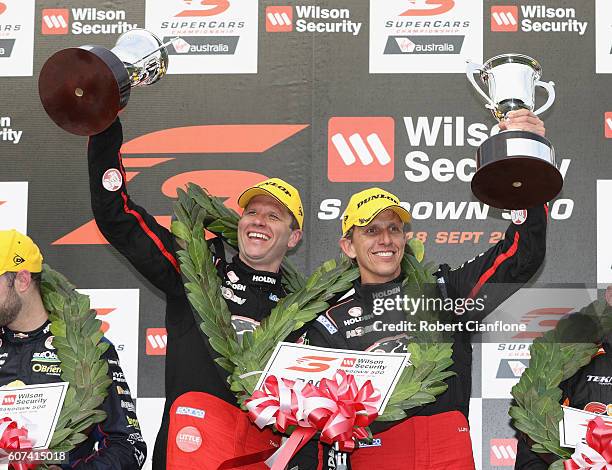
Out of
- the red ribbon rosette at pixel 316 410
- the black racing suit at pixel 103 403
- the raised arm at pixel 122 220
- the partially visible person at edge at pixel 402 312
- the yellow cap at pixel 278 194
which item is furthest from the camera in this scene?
the yellow cap at pixel 278 194

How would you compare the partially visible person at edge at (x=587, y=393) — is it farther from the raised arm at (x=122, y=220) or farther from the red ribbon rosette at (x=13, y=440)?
the red ribbon rosette at (x=13, y=440)

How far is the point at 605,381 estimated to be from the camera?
2.89 meters

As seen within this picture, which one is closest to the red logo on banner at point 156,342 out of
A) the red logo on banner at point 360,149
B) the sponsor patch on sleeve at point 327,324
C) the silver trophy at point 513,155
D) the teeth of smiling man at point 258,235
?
the teeth of smiling man at point 258,235

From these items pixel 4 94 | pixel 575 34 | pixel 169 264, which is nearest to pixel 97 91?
pixel 169 264

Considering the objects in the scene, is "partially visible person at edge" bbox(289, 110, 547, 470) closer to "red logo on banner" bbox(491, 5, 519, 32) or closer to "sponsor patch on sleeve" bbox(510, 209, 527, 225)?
"sponsor patch on sleeve" bbox(510, 209, 527, 225)

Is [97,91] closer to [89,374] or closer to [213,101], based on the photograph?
[89,374]

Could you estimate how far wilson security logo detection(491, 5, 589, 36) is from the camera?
3783mm

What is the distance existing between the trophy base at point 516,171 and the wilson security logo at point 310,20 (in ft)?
4.31

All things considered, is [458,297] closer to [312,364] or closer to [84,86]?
[312,364]

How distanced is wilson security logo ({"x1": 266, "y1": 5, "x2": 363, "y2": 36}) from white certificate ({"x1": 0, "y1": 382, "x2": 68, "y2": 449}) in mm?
1666

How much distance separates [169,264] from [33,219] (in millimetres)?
948

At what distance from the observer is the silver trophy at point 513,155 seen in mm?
2604

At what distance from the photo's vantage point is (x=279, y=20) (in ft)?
12.7

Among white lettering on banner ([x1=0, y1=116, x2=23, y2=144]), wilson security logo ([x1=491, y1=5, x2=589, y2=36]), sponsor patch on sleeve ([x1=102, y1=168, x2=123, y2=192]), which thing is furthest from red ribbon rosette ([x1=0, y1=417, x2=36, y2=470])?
wilson security logo ([x1=491, y1=5, x2=589, y2=36])
